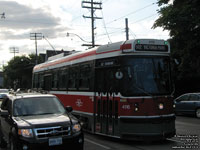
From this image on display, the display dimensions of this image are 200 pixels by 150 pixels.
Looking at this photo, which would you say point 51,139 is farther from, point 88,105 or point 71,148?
point 88,105

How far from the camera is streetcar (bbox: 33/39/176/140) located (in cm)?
884

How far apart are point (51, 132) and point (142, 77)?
3.66m

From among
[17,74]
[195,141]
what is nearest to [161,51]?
[195,141]

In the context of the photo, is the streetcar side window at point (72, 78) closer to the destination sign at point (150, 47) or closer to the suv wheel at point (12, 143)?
the destination sign at point (150, 47)

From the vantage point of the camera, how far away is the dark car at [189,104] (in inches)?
668

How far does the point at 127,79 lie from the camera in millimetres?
9117

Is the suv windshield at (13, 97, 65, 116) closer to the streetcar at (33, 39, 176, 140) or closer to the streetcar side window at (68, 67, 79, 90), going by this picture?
the streetcar at (33, 39, 176, 140)

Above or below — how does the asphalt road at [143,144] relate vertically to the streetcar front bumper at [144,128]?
below

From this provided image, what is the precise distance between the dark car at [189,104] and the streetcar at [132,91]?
829 centimetres

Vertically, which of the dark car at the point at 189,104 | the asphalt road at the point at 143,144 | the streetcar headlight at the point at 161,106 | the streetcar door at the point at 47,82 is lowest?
the asphalt road at the point at 143,144

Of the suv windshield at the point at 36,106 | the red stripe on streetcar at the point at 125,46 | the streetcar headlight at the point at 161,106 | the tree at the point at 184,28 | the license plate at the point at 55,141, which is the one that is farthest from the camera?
the tree at the point at 184,28

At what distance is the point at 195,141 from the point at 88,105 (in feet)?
13.4

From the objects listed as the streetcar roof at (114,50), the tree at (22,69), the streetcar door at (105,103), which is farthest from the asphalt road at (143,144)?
the tree at (22,69)

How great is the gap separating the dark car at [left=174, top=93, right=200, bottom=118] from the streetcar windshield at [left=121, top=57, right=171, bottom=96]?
8.49m
